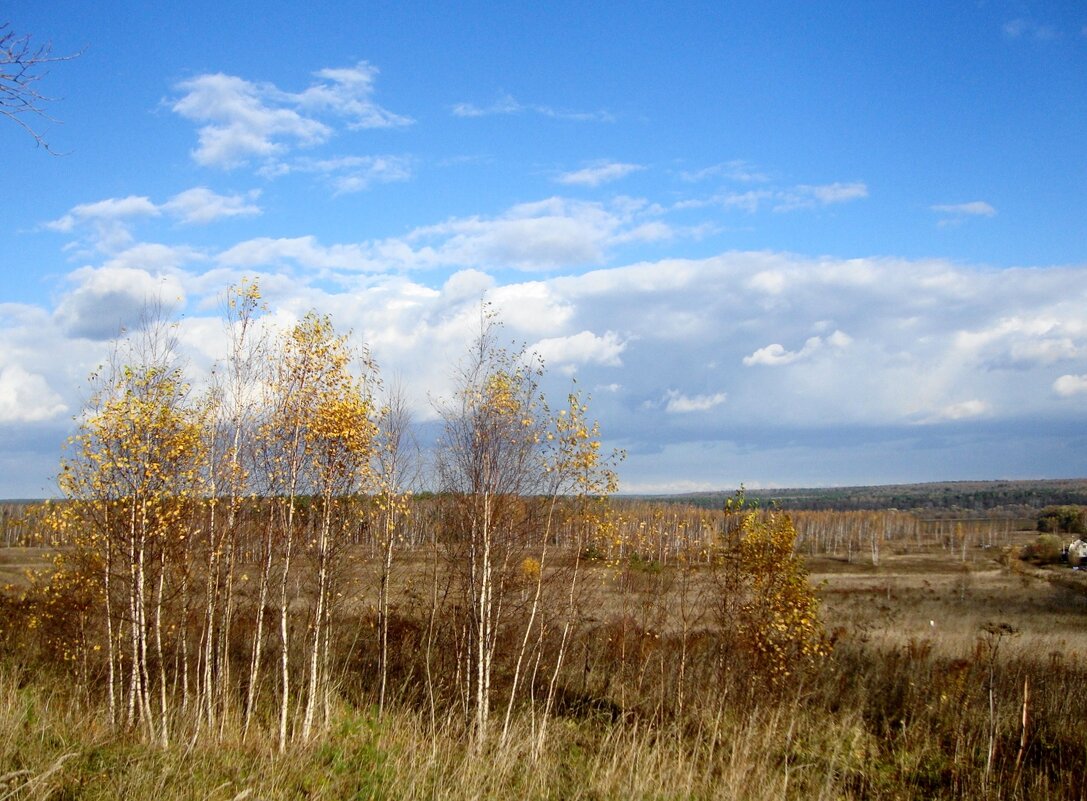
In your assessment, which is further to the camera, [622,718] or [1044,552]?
[1044,552]

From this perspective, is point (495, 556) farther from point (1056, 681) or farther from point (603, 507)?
point (1056, 681)

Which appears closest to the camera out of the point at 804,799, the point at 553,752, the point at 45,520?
the point at 804,799

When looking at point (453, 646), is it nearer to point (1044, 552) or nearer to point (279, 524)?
point (279, 524)

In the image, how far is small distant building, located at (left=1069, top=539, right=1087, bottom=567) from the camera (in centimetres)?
7025

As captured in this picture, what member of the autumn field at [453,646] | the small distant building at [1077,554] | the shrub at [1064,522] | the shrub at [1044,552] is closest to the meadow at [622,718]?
the autumn field at [453,646]

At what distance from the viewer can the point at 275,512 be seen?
15.9m

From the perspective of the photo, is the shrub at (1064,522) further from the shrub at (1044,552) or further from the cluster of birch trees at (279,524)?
the cluster of birch trees at (279,524)

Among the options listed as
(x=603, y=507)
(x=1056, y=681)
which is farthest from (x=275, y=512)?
(x=1056, y=681)

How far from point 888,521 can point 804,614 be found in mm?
136880

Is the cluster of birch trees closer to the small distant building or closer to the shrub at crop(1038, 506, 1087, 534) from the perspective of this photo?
the small distant building

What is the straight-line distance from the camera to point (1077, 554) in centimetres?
7188

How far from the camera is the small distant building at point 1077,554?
230ft

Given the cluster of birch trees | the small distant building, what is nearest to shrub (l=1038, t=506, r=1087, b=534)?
the small distant building

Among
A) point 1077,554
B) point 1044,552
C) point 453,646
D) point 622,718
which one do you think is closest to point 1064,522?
point 1044,552
